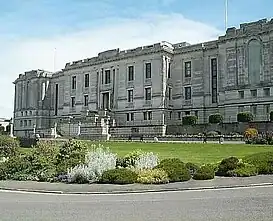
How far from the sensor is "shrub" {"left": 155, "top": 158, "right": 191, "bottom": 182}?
21.5 m

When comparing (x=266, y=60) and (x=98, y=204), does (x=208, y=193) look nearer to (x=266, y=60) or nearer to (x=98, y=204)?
(x=98, y=204)

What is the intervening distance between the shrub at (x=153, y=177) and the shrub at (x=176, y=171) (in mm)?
326

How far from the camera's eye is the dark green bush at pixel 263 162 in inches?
922

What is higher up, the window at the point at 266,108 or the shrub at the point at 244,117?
the window at the point at 266,108

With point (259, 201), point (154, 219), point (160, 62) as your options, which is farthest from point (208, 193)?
point (160, 62)

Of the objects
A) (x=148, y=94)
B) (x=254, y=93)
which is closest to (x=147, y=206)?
(x=254, y=93)

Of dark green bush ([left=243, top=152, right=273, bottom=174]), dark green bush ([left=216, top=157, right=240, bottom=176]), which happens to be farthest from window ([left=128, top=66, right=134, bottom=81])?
dark green bush ([left=216, top=157, right=240, bottom=176])

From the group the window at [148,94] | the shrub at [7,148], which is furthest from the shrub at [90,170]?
the window at [148,94]

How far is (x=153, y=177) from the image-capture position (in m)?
21.3

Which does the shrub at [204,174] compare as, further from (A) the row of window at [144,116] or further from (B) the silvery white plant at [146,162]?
(A) the row of window at [144,116]

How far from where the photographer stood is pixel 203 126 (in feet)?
227

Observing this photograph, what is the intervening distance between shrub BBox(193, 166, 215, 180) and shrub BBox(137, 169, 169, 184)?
1706 mm

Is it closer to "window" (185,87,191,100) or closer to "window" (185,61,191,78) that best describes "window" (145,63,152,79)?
"window" (185,61,191,78)

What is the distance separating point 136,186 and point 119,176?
1.40 m
